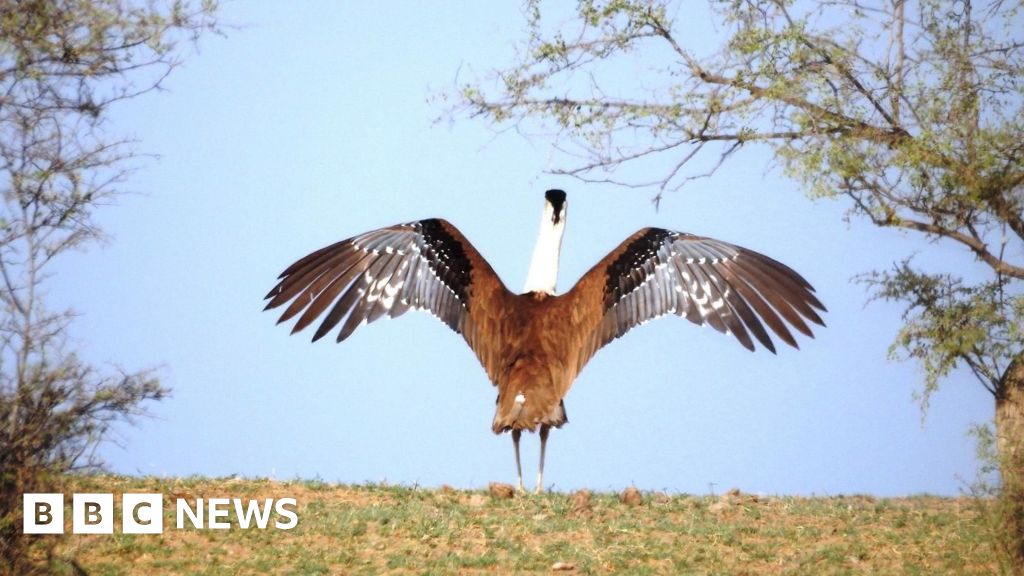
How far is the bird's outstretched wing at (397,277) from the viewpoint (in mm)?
10914

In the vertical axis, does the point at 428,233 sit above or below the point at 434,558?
above

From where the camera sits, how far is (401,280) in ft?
36.5

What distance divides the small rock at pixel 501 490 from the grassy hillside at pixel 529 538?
41 millimetres

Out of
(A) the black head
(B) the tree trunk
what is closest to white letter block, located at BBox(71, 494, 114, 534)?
(A) the black head

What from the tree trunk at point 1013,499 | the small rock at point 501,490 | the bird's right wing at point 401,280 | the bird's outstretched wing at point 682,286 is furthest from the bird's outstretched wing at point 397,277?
the tree trunk at point 1013,499

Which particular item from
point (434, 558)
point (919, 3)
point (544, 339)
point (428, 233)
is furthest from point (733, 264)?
point (919, 3)

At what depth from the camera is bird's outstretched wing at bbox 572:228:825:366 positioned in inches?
413

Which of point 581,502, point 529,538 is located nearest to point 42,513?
point 529,538

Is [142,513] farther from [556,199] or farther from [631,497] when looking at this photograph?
[556,199]

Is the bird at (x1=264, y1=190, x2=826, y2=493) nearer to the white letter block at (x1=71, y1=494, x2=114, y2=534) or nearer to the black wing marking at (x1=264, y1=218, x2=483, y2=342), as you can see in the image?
the black wing marking at (x1=264, y1=218, x2=483, y2=342)

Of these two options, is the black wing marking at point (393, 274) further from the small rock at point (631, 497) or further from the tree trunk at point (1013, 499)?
the tree trunk at point (1013, 499)

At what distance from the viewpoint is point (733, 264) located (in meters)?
10.8

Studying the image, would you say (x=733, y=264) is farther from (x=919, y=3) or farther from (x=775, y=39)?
(x=919, y=3)

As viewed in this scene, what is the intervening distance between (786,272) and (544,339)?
214 centimetres
